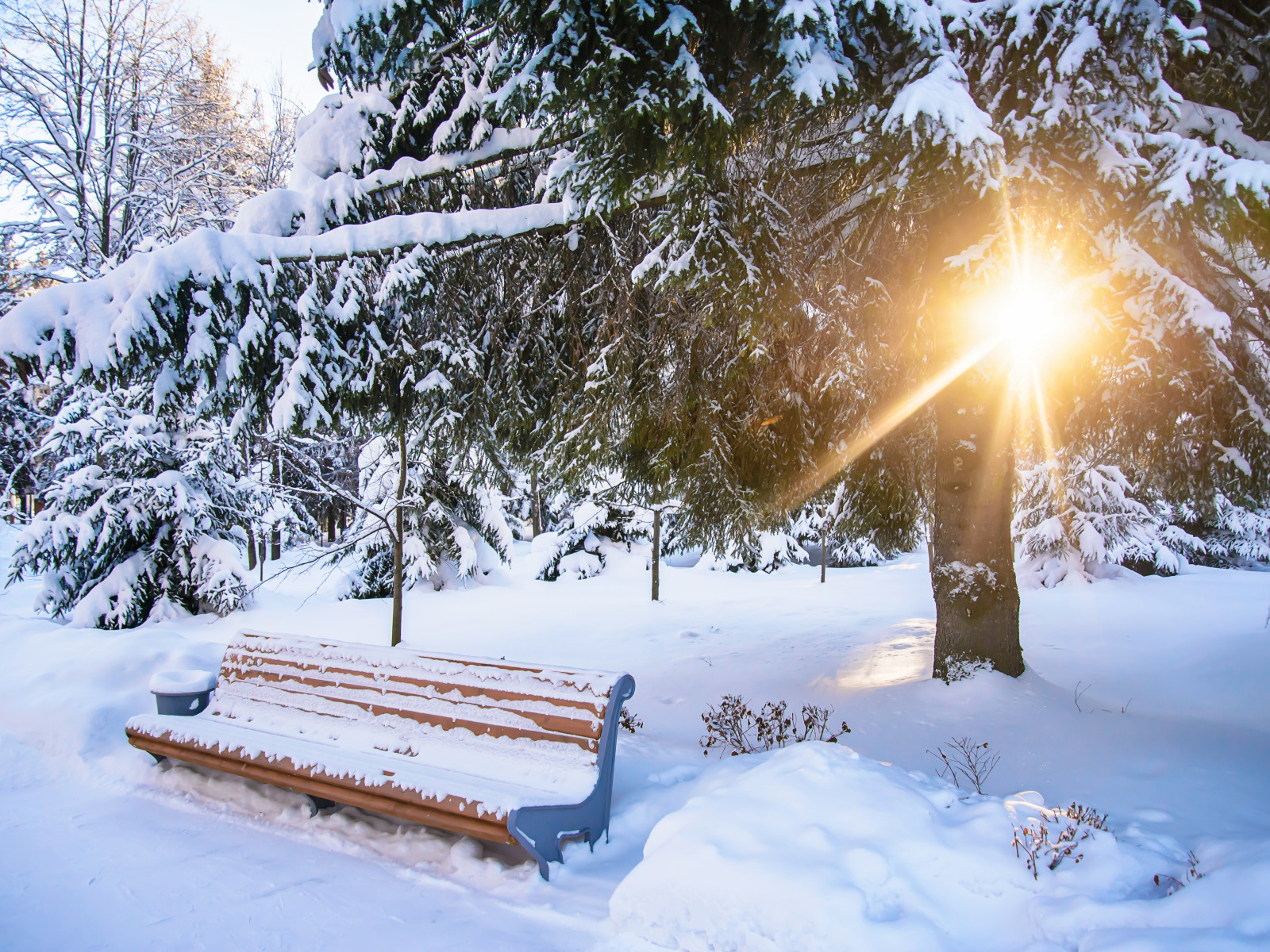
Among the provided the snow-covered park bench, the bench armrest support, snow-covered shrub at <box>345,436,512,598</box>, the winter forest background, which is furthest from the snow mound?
snow-covered shrub at <box>345,436,512,598</box>

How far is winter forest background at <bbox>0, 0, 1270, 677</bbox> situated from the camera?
11.9 ft

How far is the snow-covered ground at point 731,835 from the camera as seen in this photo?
2355mm

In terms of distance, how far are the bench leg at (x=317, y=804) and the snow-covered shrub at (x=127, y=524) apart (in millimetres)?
9252

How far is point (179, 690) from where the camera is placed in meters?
4.44

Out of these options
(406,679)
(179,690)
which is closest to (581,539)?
(179,690)

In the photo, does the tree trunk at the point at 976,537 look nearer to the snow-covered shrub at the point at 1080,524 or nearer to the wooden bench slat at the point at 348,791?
the wooden bench slat at the point at 348,791

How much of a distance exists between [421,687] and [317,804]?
2.92 feet

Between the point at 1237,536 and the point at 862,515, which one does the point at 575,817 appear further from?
the point at 1237,536

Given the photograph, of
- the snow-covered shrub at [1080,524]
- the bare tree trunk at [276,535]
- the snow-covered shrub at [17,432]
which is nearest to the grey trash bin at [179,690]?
the snow-covered shrub at [17,432]

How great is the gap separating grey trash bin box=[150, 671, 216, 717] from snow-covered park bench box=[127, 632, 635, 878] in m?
0.10

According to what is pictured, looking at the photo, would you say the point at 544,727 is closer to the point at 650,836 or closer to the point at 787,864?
the point at 650,836

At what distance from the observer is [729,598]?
14266 mm

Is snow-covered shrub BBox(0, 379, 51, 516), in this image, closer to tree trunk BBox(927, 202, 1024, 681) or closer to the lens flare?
tree trunk BBox(927, 202, 1024, 681)

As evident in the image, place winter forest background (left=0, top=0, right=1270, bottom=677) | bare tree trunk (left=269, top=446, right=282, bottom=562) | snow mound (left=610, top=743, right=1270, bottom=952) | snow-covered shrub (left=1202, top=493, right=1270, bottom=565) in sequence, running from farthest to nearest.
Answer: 1. bare tree trunk (left=269, top=446, right=282, bottom=562)
2. snow-covered shrub (left=1202, top=493, right=1270, bottom=565)
3. winter forest background (left=0, top=0, right=1270, bottom=677)
4. snow mound (left=610, top=743, right=1270, bottom=952)
